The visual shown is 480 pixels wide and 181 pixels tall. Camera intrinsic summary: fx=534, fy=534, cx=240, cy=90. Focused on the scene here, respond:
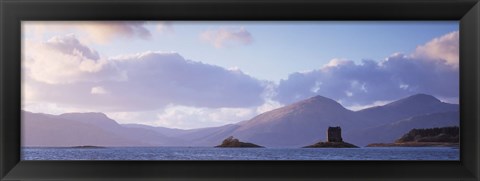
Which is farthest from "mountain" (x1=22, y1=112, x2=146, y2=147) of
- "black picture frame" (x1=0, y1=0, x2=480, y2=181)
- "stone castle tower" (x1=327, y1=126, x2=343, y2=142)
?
"black picture frame" (x1=0, y1=0, x2=480, y2=181)

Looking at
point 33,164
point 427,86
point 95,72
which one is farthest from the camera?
point 427,86

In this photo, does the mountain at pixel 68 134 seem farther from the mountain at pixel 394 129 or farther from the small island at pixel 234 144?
the mountain at pixel 394 129

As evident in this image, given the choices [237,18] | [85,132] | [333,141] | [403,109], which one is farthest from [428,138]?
[237,18]

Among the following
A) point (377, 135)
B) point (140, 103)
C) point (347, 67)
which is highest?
point (347, 67)

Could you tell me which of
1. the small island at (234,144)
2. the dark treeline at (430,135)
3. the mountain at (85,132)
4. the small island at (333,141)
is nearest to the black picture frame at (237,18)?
the small island at (333,141)

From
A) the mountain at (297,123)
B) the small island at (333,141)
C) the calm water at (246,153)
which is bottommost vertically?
the calm water at (246,153)

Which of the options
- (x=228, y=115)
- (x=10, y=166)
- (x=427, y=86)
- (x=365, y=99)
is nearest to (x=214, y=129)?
(x=228, y=115)

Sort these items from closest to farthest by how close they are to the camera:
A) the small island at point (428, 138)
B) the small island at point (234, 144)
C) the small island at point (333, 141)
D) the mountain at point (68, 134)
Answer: the small island at point (234, 144) < the small island at point (333, 141) < the small island at point (428, 138) < the mountain at point (68, 134)

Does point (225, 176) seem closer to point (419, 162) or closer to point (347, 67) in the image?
point (419, 162)
